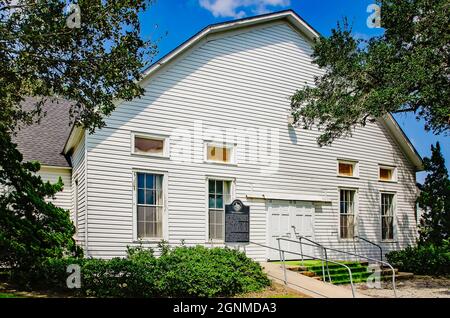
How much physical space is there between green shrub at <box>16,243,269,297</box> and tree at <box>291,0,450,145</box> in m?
5.55

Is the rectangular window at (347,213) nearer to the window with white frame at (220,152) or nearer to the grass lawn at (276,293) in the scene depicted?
the window with white frame at (220,152)

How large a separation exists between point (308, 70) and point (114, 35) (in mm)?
10098

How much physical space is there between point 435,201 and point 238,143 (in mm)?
8872

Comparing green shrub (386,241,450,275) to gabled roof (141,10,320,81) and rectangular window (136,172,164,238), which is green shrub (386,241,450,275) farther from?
rectangular window (136,172,164,238)

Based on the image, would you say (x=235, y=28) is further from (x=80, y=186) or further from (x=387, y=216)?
(x=387, y=216)

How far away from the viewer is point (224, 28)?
16.4m

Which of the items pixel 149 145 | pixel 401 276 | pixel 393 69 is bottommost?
pixel 401 276

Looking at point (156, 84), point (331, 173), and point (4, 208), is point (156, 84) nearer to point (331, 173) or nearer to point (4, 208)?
point (4, 208)

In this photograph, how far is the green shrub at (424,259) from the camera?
18698mm

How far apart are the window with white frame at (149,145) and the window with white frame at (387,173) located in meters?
9.41

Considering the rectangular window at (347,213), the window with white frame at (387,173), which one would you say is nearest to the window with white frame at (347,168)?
the rectangular window at (347,213)

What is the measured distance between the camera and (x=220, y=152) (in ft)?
53.1

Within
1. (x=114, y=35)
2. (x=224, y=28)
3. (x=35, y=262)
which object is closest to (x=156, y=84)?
(x=224, y=28)

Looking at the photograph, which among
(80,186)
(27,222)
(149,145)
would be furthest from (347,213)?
(27,222)
